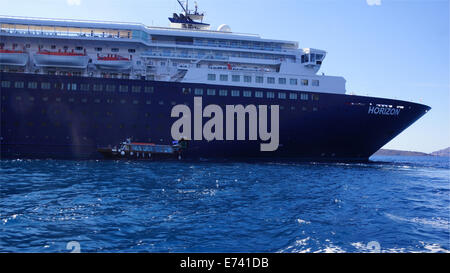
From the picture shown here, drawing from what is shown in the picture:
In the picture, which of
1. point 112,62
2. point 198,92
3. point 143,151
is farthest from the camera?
point 112,62

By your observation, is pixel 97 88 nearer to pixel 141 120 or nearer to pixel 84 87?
pixel 84 87

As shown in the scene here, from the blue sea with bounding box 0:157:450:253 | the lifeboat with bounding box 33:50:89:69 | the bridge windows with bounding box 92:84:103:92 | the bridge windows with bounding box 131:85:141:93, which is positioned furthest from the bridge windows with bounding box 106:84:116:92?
the blue sea with bounding box 0:157:450:253

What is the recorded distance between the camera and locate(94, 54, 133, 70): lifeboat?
3033cm

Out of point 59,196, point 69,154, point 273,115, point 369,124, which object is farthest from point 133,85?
point 369,124

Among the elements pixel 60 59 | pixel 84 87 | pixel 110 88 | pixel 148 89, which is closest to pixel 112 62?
pixel 110 88

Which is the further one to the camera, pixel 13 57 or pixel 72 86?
pixel 13 57

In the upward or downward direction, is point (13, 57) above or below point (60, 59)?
above

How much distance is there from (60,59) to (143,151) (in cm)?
1303

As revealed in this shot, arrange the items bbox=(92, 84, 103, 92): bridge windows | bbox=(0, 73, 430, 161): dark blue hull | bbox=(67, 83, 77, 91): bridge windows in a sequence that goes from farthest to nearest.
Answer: bbox=(92, 84, 103, 92): bridge windows
bbox=(67, 83, 77, 91): bridge windows
bbox=(0, 73, 430, 161): dark blue hull

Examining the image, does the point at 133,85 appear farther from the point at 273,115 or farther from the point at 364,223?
the point at 364,223

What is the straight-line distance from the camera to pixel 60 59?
29.6 m

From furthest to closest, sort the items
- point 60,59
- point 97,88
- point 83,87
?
point 60,59
point 97,88
point 83,87

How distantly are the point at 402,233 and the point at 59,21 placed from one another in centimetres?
3565

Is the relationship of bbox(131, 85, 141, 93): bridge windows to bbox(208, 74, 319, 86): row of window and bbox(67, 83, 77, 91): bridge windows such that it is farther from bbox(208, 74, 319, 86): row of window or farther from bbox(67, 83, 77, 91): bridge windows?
bbox(208, 74, 319, 86): row of window
